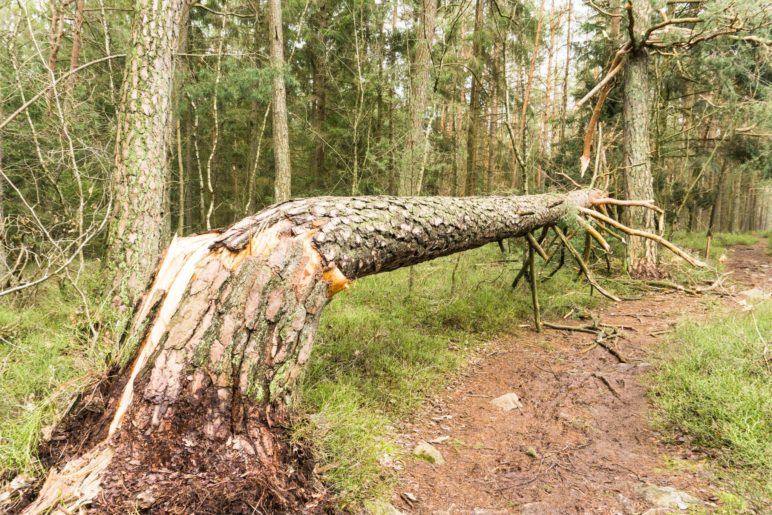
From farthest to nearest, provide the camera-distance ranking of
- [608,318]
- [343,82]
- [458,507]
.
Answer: [343,82]
[608,318]
[458,507]

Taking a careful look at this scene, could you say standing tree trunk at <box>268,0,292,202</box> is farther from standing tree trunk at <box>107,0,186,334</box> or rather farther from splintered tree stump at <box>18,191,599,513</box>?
splintered tree stump at <box>18,191,599,513</box>

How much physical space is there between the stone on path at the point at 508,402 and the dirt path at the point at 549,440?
67 millimetres

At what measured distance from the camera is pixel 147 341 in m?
1.73

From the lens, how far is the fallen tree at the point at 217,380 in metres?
1.40

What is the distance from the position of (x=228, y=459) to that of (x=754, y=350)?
170 inches

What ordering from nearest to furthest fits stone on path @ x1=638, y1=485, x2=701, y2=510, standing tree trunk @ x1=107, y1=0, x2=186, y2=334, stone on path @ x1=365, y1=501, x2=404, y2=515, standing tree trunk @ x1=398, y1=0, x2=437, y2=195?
stone on path @ x1=365, y1=501, x2=404, y2=515 < stone on path @ x1=638, y1=485, x2=701, y2=510 < standing tree trunk @ x1=107, y1=0, x2=186, y2=334 < standing tree trunk @ x1=398, y1=0, x2=437, y2=195

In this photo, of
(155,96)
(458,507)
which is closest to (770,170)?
(458,507)

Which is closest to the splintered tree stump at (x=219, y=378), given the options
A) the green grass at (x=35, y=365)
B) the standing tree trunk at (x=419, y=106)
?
the green grass at (x=35, y=365)

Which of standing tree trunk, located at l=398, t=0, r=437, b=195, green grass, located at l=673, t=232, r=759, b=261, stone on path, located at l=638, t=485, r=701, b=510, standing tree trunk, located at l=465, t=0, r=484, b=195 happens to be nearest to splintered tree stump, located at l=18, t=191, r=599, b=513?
stone on path, located at l=638, t=485, r=701, b=510

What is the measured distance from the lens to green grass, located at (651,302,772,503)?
2.29m

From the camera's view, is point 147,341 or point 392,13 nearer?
point 147,341

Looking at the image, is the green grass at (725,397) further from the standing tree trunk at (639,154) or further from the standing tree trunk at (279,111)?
the standing tree trunk at (279,111)

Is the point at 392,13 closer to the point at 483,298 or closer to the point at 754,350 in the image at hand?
the point at 483,298

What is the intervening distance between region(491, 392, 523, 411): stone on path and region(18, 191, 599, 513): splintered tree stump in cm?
208
